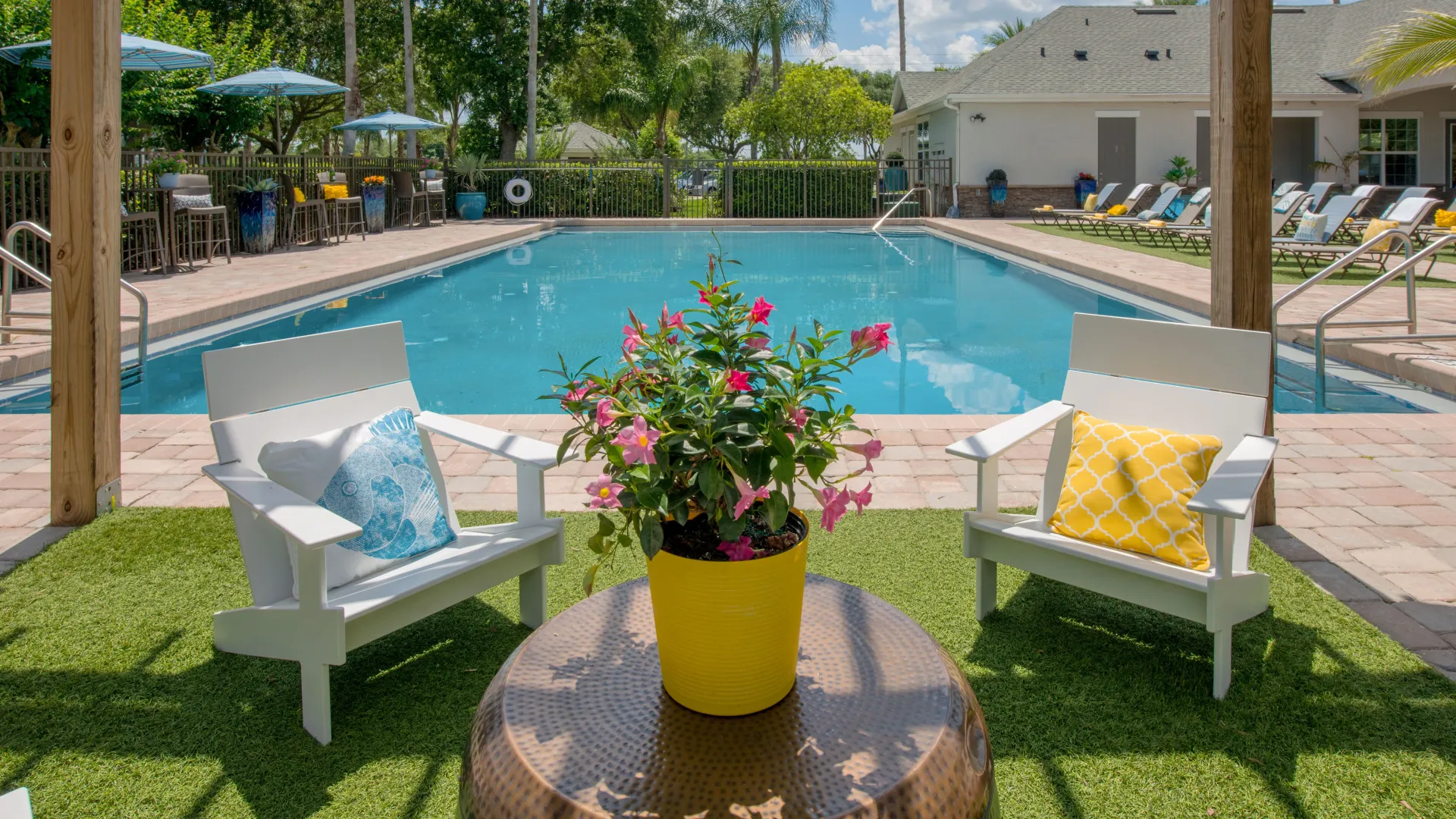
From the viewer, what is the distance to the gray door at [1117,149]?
70.7 ft

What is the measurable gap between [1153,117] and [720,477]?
2257 centimetres

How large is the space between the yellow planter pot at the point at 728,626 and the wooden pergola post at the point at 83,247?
2.89 meters

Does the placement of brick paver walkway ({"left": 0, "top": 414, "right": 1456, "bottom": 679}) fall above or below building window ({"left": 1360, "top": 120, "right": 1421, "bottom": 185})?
below

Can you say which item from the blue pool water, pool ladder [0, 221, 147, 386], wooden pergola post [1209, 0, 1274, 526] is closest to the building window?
the blue pool water

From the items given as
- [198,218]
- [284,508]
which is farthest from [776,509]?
[198,218]

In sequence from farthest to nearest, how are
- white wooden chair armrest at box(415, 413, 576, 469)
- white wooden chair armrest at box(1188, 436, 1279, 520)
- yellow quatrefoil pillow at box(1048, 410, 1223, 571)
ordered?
white wooden chair armrest at box(415, 413, 576, 469), yellow quatrefoil pillow at box(1048, 410, 1223, 571), white wooden chair armrest at box(1188, 436, 1279, 520)

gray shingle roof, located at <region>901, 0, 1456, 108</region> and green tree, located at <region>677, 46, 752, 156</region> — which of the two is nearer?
gray shingle roof, located at <region>901, 0, 1456, 108</region>

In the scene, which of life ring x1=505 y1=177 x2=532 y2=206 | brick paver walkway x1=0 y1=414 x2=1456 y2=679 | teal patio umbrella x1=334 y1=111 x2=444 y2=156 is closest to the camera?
brick paver walkway x1=0 y1=414 x2=1456 y2=679

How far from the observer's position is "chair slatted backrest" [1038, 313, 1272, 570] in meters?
2.92

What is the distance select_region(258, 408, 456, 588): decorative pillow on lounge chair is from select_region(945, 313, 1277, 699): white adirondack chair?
4.69 ft

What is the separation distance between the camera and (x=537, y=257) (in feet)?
50.3

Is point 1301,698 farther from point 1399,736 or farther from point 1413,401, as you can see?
point 1413,401

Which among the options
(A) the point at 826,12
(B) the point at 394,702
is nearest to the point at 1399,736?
(B) the point at 394,702

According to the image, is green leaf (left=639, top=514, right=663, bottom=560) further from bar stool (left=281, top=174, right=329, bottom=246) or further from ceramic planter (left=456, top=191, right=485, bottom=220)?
ceramic planter (left=456, top=191, right=485, bottom=220)
